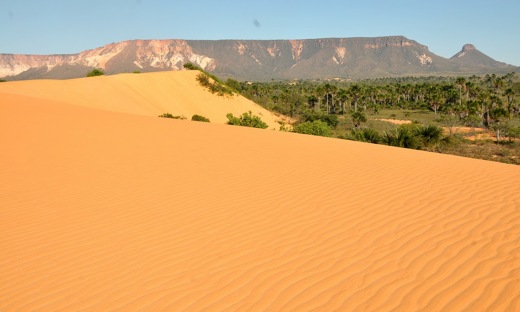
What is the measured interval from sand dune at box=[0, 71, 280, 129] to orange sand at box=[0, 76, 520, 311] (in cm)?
2488

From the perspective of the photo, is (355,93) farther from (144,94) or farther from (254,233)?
(254,233)

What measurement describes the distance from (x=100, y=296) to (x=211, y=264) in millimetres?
1288

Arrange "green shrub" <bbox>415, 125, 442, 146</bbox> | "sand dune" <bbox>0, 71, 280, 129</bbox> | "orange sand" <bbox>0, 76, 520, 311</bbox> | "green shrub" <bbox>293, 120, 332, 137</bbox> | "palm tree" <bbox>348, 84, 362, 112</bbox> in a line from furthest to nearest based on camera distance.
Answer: "palm tree" <bbox>348, 84, 362, 112</bbox> < "sand dune" <bbox>0, 71, 280, 129</bbox> < "green shrub" <bbox>293, 120, 332, 137</bbox> < "green shrub" <bbox>415, 125, 442, 146</bbox> < "orange sand" <bbox>0, 76, 520, 311</bbox>

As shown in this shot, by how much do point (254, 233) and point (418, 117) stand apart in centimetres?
6251

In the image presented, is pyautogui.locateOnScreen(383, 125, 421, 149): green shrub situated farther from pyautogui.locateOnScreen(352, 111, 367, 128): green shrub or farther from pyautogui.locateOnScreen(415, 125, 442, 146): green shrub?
pyautogui.locateOnScreen(352, 111, 367, 128): green shrub

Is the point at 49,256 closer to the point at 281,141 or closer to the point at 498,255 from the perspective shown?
the point at 498,255

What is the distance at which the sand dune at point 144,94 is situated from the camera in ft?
112

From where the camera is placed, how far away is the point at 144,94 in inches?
1658

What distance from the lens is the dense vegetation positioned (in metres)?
25.3

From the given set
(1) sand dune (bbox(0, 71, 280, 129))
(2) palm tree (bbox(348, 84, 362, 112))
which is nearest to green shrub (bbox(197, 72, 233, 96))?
(1) sand dune (bbox(0, 71, 280, 129))

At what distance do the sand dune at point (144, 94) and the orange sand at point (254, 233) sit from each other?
24877 mm

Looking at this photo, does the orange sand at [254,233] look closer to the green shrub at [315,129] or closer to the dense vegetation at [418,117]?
the dense vegetation at [418,117]

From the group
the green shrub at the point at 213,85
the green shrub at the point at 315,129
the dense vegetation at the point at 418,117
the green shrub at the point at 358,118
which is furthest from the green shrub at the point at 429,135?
the green shrub at the point at 213,85

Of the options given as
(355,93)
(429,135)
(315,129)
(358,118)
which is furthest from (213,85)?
(355,93)
